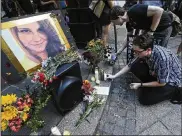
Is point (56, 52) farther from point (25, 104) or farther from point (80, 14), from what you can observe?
point (80, 14)

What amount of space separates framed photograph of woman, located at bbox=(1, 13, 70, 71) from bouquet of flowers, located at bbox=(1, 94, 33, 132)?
1.71ft

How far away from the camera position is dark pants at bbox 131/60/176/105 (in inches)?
131

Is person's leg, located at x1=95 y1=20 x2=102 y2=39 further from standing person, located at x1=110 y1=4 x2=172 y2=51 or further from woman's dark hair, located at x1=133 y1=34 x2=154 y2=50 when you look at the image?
woman's dark hair, located at x1=133 y1=34 x2=154 y2=50


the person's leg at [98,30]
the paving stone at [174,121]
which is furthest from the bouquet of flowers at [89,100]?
the person's leg at [98,30]

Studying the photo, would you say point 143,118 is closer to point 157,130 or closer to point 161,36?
point 157,130

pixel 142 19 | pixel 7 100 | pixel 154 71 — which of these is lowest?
pixel 154 71

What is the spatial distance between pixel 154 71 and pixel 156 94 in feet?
1.10

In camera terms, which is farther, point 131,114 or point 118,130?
point 131,114

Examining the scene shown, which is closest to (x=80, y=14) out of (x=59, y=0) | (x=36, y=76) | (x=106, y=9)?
(x=106, y=9)

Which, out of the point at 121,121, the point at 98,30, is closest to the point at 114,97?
the point at 121,121

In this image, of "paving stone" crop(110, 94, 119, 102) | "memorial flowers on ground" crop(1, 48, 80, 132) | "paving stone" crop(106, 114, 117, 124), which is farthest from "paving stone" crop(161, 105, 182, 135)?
"memorial flowers on ground" crop(1, 48, 80, 132)

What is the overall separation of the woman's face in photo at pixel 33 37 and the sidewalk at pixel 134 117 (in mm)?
1205

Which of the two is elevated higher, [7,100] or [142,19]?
[142,19]

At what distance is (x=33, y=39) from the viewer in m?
3.14
